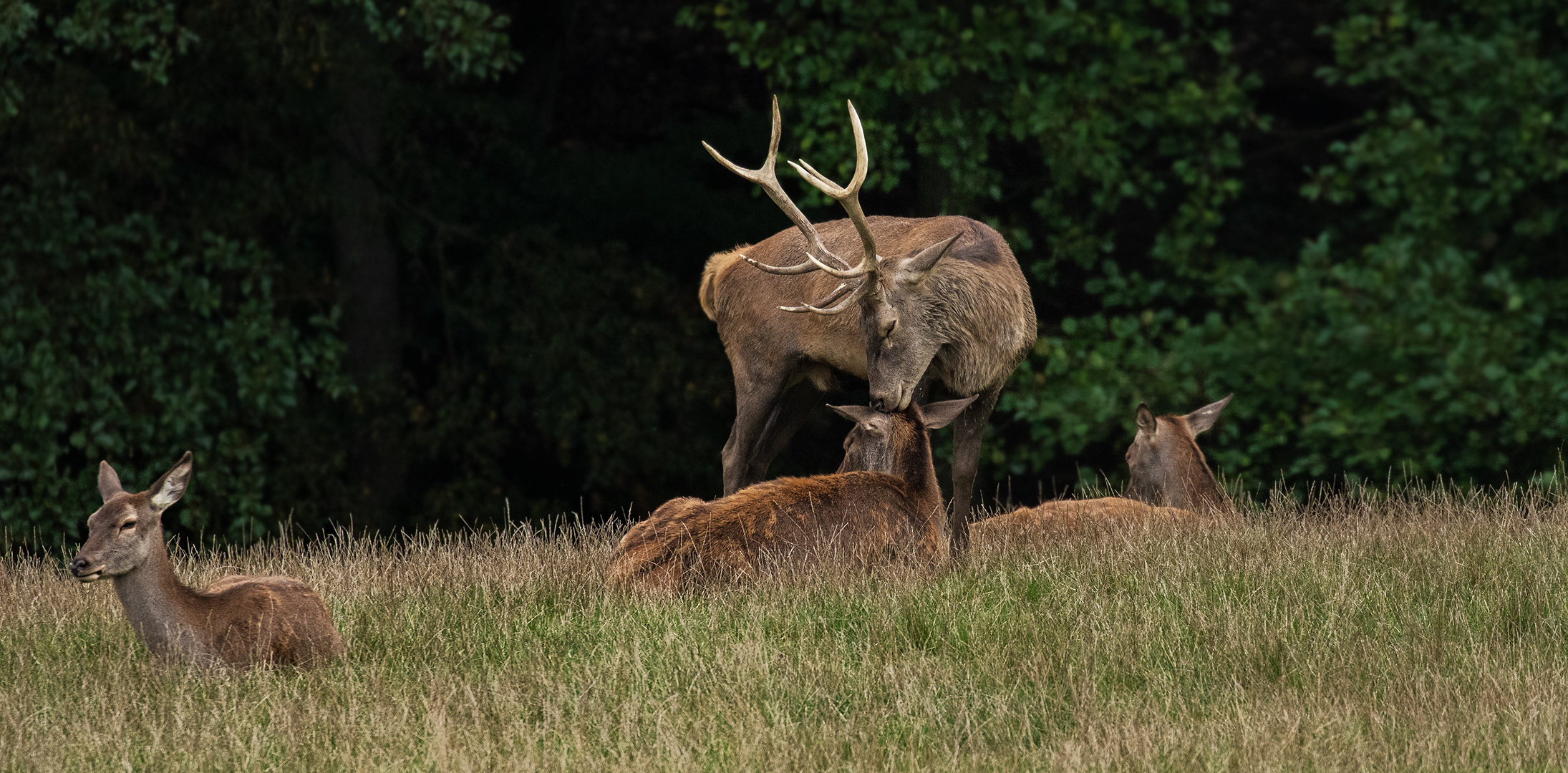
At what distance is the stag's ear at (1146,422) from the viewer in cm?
820

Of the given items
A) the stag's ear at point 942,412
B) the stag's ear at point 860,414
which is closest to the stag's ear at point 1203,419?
the stag's ear at point 942,412

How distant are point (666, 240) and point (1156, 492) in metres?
6.81

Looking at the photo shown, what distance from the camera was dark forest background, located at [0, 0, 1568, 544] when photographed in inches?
456

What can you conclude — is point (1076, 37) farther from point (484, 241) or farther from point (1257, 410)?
point (484, 241)

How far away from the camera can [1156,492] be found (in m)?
8.42

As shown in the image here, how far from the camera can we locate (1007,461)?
13516mm

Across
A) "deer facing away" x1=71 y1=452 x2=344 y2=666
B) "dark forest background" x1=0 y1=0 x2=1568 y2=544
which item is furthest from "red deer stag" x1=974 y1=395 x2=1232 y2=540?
"dark forest background" x1=0 y1=0 x2=1568 y2=544

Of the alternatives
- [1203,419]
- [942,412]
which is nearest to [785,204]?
[942,412]

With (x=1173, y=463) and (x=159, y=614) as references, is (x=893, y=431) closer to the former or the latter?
(x=1173, y=463)

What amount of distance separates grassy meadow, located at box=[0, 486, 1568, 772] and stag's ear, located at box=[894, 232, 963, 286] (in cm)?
140

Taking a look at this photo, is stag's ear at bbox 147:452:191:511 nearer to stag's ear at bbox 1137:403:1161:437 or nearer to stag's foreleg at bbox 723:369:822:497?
stag's foreleg at bbox 723:369:822:497

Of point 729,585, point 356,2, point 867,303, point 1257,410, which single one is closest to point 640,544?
point 729,585

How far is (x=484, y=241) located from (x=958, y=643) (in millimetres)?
8878

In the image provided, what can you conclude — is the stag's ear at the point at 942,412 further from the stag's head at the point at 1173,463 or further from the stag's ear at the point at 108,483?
the stag's ear at the point at 108,483
